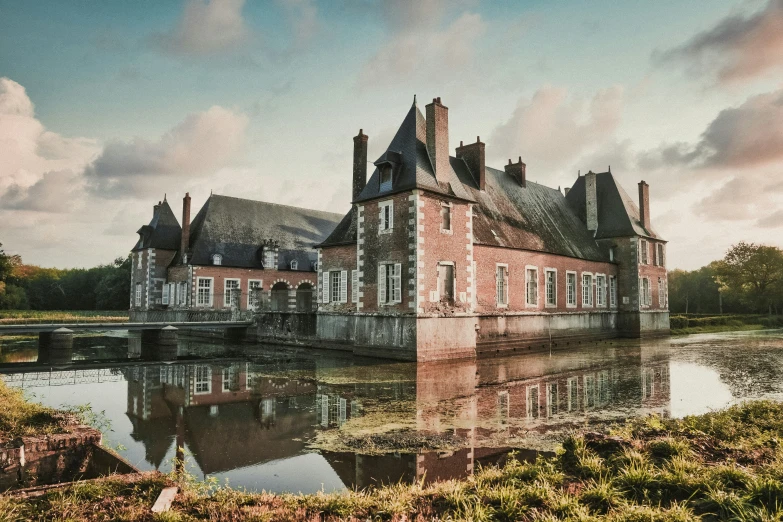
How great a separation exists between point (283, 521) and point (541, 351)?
68.9 feet

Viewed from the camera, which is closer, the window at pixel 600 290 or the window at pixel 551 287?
the window at pixel 551 287

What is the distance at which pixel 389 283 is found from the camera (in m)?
20.0

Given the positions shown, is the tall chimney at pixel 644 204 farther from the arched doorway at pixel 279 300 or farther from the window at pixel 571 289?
the arched doorway at pixel 279 300

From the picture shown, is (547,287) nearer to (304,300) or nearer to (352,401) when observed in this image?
(304,300)

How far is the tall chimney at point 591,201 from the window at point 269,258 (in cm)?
2082

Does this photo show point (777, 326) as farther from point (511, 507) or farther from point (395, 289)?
point (511, 507)

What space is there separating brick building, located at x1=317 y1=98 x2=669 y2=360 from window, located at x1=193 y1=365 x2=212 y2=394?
229 inches

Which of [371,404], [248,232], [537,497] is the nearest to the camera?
[537,497]

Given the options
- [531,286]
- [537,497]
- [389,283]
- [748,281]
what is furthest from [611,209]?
[748,281]

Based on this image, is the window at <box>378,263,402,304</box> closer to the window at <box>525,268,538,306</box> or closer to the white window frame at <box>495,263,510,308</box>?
the white window frame at <box>495,263,510,308</box>

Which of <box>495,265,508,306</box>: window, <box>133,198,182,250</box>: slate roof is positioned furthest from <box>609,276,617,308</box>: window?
<box>133,198,182,250</box>: slate roof

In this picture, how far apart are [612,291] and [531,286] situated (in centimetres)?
970

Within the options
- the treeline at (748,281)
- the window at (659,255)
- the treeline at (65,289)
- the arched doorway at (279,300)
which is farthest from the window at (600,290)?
the treeline at (65,289)

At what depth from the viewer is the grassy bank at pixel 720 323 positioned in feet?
127
